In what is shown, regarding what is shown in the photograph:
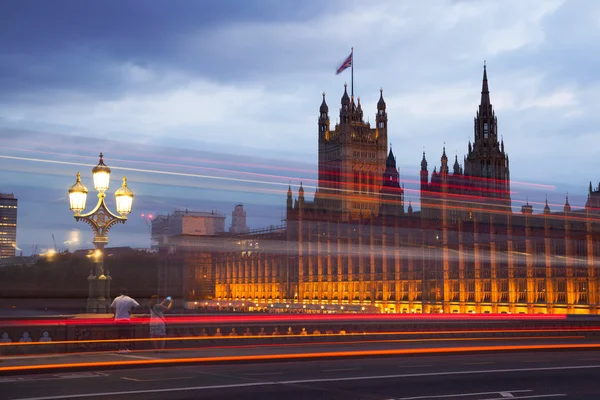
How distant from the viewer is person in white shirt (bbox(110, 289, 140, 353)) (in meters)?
20.0

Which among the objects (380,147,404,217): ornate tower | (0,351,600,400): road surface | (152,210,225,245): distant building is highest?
(380,147,404,217): ornate tower

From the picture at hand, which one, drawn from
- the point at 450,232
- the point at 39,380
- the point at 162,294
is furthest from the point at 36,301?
the point at 39,380

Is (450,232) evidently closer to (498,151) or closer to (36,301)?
(498,151)

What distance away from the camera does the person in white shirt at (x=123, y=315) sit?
20.0 m

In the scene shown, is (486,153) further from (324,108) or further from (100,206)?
(100,206)

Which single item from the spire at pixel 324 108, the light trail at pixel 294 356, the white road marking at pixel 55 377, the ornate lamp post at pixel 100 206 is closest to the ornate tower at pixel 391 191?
the spire at pixel 324 108

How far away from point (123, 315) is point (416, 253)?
57.7 metres

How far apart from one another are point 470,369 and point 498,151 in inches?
4443

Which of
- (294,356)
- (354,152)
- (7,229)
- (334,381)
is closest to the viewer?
(334,381)

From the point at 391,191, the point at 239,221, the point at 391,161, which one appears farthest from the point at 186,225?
the point at 391,161

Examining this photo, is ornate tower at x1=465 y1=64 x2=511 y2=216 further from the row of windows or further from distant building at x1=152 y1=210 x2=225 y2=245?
distant building at x1=152 y1=210 x2=225 y2=245

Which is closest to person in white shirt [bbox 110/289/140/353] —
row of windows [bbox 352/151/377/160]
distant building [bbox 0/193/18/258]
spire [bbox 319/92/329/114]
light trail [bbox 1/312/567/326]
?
light trail [bbox 1/312/567/326]

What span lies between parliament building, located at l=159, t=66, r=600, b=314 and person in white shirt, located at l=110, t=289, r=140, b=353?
44116 millimetres

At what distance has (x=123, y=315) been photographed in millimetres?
20234
